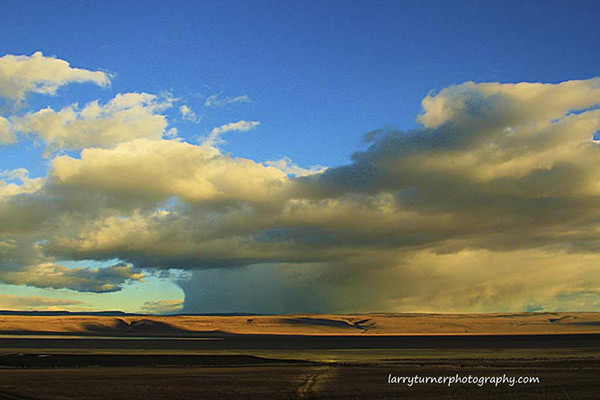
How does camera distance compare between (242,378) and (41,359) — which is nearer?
(242,378)

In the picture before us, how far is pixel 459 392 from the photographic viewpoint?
44.2 metres

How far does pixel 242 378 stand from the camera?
184ft

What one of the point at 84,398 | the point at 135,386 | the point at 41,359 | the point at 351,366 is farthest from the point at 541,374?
the point at 41,359

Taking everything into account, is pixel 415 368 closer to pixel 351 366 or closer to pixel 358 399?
pixel 351 366

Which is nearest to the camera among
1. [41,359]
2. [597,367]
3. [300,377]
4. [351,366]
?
[300,377]

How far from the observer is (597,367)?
62938 millimetres

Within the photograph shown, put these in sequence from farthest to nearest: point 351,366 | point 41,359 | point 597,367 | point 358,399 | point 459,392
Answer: point 41,359, point 351,366, point 597,367, point 459,392, point 358,399

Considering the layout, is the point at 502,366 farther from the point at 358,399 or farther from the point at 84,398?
the point at 84,398

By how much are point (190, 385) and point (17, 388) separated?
45.1 ft

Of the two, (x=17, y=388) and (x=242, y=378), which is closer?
(x=17, y=388)

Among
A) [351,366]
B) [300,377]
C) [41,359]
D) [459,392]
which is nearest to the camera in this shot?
[459,392]

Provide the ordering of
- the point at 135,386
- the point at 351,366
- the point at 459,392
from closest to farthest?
the point at 459,392 < the point at 135,386 < the point at 351,366

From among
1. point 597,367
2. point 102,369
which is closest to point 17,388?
point 102,369

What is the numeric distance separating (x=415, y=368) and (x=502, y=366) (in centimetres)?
1056
